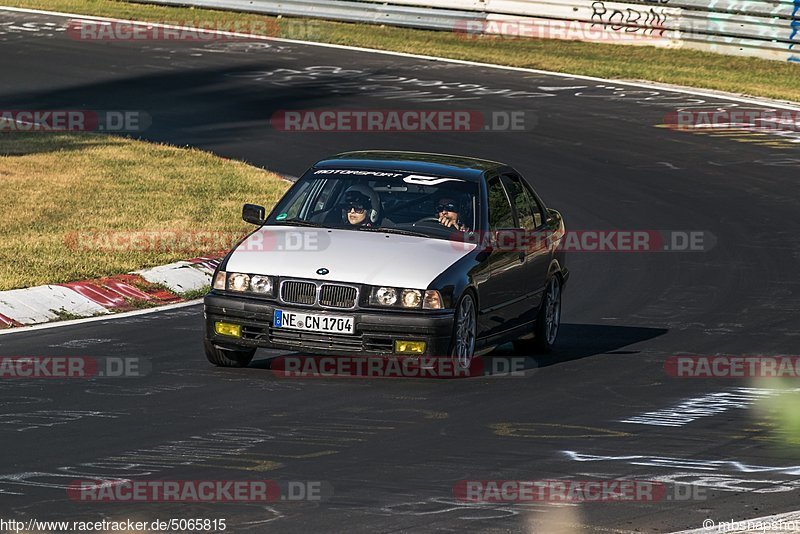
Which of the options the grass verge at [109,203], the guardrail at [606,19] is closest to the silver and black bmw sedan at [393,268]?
the grass verge at [109,203]

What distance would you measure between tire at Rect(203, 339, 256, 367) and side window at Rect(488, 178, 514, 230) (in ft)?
6.97

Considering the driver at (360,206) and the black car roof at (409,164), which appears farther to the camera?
the black car roof at (409,164)

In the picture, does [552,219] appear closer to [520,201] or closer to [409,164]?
[520,201]

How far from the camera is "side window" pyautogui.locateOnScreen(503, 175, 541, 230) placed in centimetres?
1305

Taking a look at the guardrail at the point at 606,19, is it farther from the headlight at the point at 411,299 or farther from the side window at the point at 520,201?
the headlight at the point at 411,299

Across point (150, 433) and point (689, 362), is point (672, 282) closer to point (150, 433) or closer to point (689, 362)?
point (689, 362)

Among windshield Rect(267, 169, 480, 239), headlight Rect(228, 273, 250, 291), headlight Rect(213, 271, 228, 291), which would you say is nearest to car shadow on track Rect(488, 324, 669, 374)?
windshield Rect(267, 169, 480, 239)

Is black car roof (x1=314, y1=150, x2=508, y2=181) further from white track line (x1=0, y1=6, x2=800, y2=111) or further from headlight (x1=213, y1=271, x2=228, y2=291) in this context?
white track line (x1=0, y1=6, x2=800, y2=111)

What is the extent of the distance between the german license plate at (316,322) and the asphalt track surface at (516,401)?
39 centimetres

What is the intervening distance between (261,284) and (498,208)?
2.30 meters

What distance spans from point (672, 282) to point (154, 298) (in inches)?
209

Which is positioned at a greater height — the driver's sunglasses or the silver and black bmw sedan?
the driver's sunglasses

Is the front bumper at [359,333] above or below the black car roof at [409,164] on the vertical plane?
below

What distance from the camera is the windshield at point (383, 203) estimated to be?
12102mm
